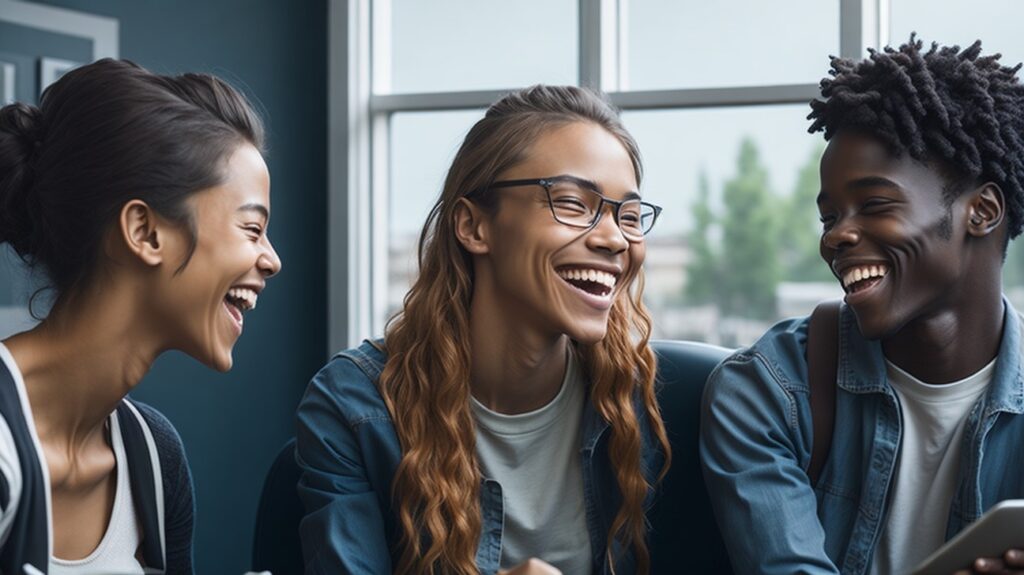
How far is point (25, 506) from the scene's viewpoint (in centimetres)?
162

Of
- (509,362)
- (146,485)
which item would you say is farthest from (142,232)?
(509,362)

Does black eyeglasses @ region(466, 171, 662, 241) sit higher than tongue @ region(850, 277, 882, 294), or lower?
higher

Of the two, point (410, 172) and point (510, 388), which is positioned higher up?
point (410, 172)

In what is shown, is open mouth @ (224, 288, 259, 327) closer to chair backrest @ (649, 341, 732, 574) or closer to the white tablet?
chair backrest @ (649, 341, 732, 574)

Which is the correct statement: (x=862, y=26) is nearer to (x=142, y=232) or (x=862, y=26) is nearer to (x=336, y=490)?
(x=336, y=490)

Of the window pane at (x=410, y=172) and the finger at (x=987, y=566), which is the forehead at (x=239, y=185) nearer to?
the finger at (x=987, y=566)

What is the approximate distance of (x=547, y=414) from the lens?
2053mm

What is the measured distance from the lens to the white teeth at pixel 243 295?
1850 mm

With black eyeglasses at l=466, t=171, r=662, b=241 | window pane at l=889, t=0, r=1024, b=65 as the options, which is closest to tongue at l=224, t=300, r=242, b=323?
black eyeglasses at l=466, t=171, r=662, b=241

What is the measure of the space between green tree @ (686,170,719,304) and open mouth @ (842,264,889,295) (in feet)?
6.91

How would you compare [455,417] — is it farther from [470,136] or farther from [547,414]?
[470,136]

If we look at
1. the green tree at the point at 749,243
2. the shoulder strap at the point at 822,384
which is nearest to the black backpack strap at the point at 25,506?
the shoulder strap at the point at 822,384

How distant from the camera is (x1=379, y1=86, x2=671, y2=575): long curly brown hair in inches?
76.3

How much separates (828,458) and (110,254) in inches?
45.9
